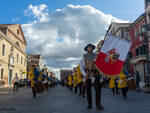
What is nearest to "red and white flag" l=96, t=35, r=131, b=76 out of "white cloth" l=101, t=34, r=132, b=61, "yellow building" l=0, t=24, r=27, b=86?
"white cloth" l=101, t=34, r=132, b=61

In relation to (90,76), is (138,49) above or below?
above

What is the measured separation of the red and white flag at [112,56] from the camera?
17.1 feet

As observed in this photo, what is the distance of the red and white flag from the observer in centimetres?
522

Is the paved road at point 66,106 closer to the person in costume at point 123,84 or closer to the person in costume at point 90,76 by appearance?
the person in costume at point 90,76

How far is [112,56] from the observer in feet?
17.4

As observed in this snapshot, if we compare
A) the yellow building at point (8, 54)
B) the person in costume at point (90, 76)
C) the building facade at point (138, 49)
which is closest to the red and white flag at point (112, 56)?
the person in costume at point (90, 76)

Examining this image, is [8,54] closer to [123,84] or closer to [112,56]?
[123,84]

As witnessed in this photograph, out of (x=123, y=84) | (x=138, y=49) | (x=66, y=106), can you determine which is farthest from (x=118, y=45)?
(x=138, y=49)

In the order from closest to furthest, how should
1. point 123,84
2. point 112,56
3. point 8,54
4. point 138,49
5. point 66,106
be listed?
point 112,56 < point 66,106 < point 123,84 < point 138,49 < point 8,54

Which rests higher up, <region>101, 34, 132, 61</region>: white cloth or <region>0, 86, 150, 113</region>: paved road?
<region>101, 34, 132, 61</region>: white cloth

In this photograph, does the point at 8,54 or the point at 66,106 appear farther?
the point at 8,54

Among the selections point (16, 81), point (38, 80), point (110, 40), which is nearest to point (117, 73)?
point (110, 40)

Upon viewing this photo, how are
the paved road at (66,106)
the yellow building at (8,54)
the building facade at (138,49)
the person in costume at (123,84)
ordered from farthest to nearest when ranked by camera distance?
the yellow building at (8,54) → the building facade at (138,49) → the person in costume at (123,84) → the paved road at (66,106)

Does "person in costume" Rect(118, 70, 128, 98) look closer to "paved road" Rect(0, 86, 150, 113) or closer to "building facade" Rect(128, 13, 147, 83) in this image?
"paved road" Rect(0, 86, 150, 113)
